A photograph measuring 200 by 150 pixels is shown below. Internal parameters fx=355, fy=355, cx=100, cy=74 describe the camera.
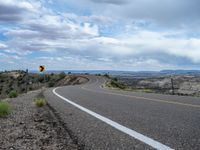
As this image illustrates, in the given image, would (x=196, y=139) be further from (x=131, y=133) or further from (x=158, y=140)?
(x=131, y=133)

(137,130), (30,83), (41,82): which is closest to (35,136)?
(137,130)

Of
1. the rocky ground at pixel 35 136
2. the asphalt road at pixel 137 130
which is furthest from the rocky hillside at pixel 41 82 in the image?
the asphalt road at pixel 137 130

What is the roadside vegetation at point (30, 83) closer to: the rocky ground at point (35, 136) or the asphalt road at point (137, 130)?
the rocky ground at point (35, 136)

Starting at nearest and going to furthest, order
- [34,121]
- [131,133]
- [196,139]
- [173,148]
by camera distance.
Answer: [173,148]
[196,139]
[131,133]
[34,121]

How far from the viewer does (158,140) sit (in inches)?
261

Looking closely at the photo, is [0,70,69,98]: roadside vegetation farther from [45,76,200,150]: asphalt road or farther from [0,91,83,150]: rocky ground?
[45,76,200,150]: asphalt road

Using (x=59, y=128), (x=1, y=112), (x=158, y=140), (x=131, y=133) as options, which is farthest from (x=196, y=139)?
(x=1, y=112)

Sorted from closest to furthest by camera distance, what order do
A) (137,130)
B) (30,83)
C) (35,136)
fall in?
(35,136), (137,130), (30,83)

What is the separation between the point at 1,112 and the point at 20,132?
3.52 meters

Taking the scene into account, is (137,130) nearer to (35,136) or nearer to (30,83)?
(35,136)

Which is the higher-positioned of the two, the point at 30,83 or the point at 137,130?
the point at 137,130

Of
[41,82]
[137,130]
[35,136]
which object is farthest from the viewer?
[41,82]

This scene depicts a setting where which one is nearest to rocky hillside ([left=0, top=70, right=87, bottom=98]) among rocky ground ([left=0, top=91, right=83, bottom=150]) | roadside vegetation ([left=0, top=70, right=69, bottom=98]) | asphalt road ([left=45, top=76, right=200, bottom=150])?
roadside vegetation ([left=0, top=70, right=69, bottom=98])

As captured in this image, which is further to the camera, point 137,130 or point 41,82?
point 41,82
